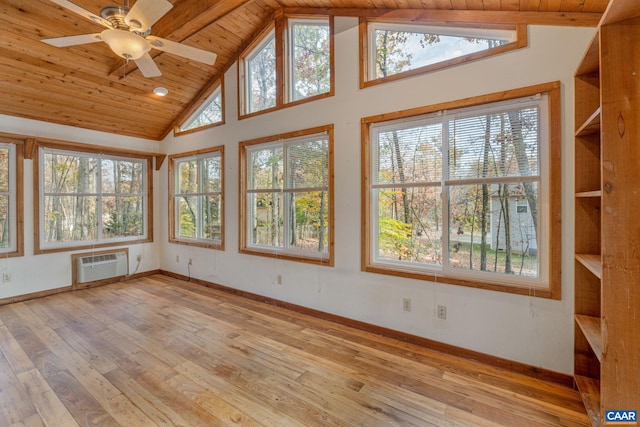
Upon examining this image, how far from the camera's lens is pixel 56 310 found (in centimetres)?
365

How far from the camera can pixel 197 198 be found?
504 centimetres

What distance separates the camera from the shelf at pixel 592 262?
1.69 metres

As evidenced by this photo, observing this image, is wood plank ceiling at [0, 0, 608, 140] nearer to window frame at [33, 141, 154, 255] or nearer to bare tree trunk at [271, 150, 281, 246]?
window frame at [33, 141, 154, 255]

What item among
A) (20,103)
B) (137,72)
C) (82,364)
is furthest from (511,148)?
(20,103)

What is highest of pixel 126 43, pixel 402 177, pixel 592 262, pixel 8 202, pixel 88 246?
pixel 126 43

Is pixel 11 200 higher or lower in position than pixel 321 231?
higher

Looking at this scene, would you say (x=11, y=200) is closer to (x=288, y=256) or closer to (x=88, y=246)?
(x=88, y=246)

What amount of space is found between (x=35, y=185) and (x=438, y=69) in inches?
217

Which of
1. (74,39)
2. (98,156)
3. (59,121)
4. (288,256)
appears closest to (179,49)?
(74,39)

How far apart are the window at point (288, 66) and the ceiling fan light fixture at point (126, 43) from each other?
1805mm

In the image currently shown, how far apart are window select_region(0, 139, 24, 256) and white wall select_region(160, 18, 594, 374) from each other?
272 cm

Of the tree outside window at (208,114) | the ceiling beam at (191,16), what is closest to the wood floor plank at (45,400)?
the ceiling beam at (191,16)

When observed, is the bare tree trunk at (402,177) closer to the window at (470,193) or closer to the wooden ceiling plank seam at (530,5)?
the window at (470,193)

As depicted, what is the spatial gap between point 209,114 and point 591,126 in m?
4.85
